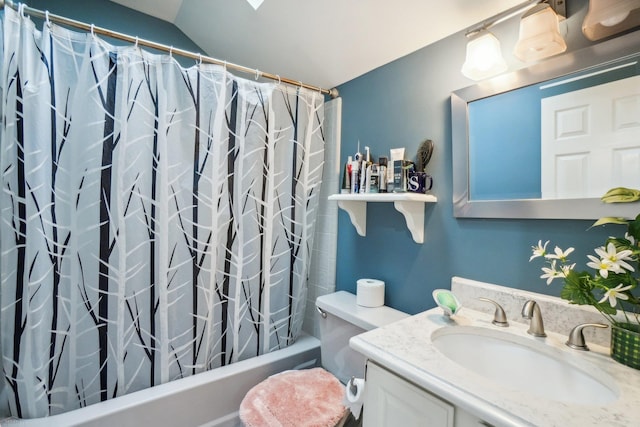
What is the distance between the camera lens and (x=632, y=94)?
80 centimetres

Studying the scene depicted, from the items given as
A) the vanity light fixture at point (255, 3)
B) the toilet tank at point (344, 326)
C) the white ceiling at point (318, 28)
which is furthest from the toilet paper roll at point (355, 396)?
the vanity light fixture at point (255, 3)

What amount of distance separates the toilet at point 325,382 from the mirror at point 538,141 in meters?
0.64

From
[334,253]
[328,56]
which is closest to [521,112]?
[328,56]

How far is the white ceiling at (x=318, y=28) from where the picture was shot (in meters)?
1.17

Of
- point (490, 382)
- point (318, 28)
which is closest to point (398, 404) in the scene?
point (490, 382)

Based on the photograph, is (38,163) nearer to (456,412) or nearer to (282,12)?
(282,12)

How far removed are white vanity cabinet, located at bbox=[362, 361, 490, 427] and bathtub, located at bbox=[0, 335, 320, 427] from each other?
0.86 m

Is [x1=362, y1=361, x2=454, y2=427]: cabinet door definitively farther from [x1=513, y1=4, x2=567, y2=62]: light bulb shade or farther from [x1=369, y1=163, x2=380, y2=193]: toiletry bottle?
[x1=513, y1=4, x2=567, y2=62]: light bulb shade

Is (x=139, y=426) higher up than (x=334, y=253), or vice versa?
(x=334, y=253)

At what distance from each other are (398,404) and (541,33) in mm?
1138

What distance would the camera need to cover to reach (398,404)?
72 cm

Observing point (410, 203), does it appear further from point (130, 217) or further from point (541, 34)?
point (130, 217)


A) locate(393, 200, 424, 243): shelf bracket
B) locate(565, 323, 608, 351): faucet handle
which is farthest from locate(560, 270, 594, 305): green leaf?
locate(393, 200, 424, 243): shelf bracket

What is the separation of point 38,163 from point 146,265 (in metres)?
0.56
